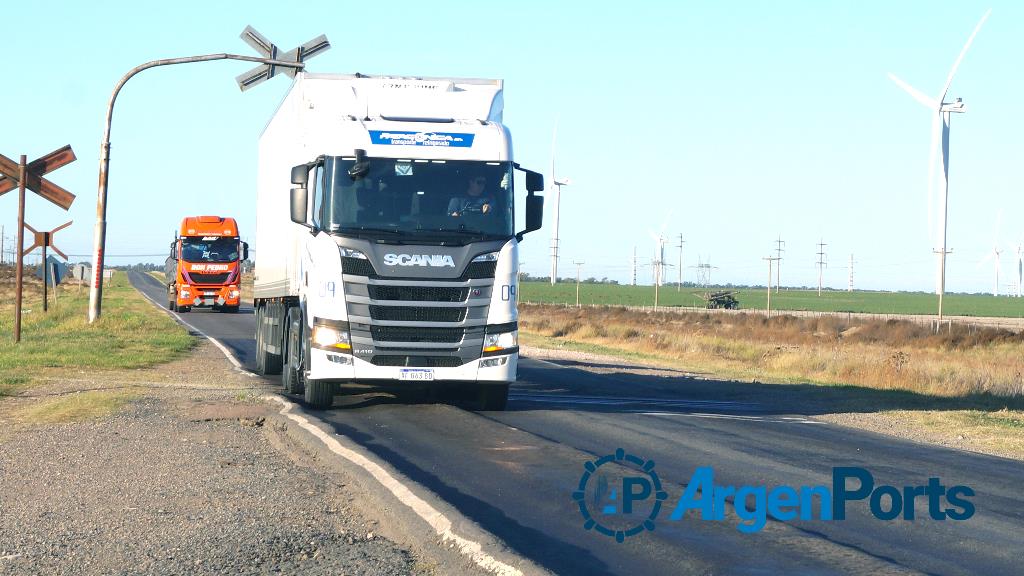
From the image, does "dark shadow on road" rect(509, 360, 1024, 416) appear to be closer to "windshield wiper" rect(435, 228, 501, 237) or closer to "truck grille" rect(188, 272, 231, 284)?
"windshield wiper" rect(435, 228, 501, 237)

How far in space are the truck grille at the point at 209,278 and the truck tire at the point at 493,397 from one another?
37.3m

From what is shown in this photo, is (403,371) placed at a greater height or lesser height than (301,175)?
lesser

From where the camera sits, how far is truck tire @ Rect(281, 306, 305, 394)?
15.9 m

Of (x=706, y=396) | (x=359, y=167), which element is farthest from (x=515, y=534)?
(x=706, y=396)

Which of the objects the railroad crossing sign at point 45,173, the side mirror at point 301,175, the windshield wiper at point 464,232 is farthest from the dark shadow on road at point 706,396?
the railroad crossing sign at point 45,173

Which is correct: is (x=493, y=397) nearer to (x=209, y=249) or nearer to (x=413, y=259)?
(x=413, y=259)

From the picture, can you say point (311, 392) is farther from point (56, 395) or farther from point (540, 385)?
point (540, 385)

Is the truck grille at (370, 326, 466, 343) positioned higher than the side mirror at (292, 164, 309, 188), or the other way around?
the side mirror at (292, 164, 309, 188)

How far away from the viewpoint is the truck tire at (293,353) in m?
15.9

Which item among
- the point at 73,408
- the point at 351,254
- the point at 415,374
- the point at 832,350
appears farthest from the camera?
the point at 832,350

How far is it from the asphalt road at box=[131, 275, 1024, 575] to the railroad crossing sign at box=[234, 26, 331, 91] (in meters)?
9.48

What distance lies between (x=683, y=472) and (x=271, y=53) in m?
17.4

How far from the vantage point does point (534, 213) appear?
14.6 m

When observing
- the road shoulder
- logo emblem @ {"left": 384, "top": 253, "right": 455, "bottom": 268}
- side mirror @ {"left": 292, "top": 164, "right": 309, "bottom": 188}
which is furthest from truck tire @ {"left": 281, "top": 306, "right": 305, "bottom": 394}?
the road shoulder
